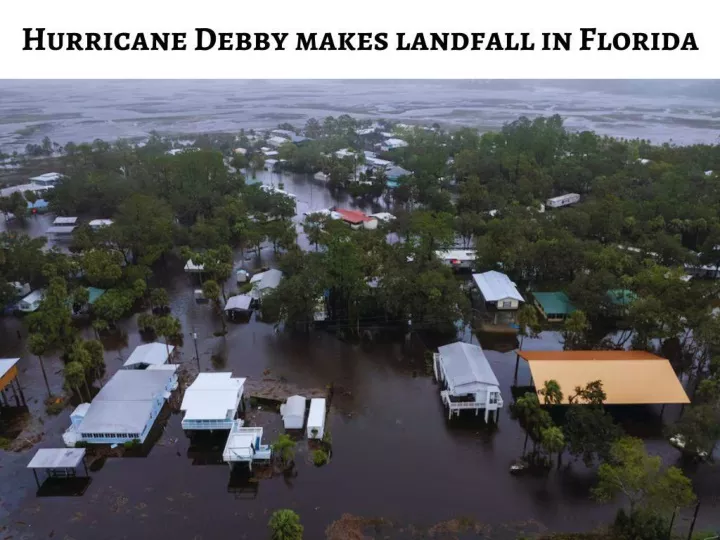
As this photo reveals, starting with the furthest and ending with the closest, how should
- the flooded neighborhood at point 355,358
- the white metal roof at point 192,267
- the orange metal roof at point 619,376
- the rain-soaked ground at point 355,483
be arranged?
the white metal roof at point 192,267 < the orange metal roof at point 619,376 < the flooded neighborhood at point 355,358 < the rain-soaked ground at point 355,483

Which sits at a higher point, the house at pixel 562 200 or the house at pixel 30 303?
the house at pixel 562 200

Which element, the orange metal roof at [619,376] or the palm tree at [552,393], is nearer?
the palm tree at [552,393]

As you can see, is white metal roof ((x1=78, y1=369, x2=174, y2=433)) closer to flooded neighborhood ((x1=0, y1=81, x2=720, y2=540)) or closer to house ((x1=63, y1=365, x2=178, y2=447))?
house ((x1=63, y1=365, x2=178, y2=447))

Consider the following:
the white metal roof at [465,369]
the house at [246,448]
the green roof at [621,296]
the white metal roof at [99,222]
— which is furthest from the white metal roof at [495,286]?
the white metal roof at [99,222]

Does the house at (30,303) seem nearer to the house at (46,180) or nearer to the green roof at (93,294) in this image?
the green roof at (93,294)

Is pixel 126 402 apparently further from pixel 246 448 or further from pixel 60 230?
pixel 60 230

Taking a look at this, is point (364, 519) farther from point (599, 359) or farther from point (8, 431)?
point (8, 431)

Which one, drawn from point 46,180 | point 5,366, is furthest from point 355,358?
point 46,180
